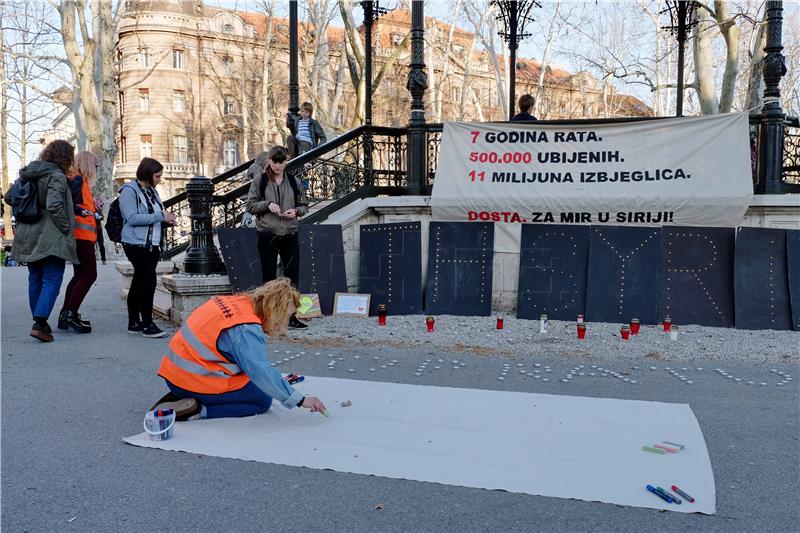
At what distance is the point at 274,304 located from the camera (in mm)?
4070

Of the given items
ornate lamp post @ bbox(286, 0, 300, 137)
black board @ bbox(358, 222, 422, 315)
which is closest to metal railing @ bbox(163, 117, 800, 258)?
black board @ bbox(358, 222, 422, 315)

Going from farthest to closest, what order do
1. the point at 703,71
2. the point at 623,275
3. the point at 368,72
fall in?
the point at 703,71 → the point at 368,72 → the point at 623,275

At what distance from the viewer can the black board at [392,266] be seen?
28.0 ft

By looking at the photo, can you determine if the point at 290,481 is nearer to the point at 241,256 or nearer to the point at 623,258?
the point at 241,256

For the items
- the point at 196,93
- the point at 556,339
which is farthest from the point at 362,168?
the point at 196,93

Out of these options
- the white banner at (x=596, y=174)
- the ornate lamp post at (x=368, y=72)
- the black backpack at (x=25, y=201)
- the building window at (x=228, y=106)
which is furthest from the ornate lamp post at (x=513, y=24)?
the building window at (x=228, y=106)

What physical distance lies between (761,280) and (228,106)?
4975cm

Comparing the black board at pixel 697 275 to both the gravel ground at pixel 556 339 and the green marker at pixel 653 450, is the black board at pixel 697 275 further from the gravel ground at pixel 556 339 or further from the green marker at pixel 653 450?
the green marker at pixel 653 450

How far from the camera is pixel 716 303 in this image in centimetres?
775

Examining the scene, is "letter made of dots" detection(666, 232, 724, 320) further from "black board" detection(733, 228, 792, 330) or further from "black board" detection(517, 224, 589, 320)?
"black board" detection(517, 224, 589, 320)

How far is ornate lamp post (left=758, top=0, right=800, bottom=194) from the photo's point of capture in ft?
27.9

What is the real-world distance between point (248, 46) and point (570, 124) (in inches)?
1733

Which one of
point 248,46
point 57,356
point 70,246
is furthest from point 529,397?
point 248,46

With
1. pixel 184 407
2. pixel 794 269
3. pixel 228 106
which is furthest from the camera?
pixel 228 106
